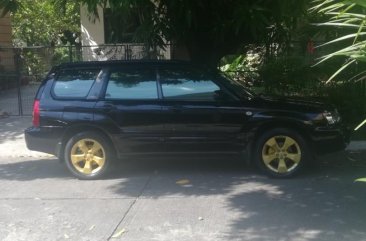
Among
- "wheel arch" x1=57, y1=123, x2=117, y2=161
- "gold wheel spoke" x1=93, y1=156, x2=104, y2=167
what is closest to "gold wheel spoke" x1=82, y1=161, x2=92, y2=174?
"gold wheel spoke" x1=93, y1=156, x2=104, y2=167

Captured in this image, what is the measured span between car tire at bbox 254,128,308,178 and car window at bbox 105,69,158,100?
1.60m

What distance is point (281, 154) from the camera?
7.13 meters

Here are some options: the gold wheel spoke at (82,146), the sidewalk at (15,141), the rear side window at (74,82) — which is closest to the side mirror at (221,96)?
the rear side window at (74,82)

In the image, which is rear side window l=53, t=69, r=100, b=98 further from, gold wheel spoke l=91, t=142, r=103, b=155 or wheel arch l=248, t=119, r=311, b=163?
wheel arch l=248, t=119, r=311, b=163

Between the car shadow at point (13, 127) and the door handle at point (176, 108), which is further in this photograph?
the car shadow at point (13, 127)

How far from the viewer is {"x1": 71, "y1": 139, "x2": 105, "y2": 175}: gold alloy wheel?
738 centimetres

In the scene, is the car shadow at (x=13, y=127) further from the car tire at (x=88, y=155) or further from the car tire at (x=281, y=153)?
the car tire at (x=281, y=153)

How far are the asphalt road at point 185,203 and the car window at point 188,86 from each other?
1.13 metres

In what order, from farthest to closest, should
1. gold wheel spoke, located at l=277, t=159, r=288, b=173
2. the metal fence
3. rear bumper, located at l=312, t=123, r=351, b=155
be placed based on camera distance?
the metal fence
gold wheel spoke, located at l=277, t=159, r=288, b=173
rear bumper, located at l=312, t=123, r=351, b=155

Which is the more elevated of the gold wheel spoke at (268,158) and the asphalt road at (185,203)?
the gold wheel spoke at (268,158)

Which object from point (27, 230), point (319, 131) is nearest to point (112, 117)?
point (27, 230)

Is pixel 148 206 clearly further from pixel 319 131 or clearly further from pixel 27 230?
pixel 319 131

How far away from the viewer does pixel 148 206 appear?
6145 mm

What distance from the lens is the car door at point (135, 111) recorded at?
7.23 metres
